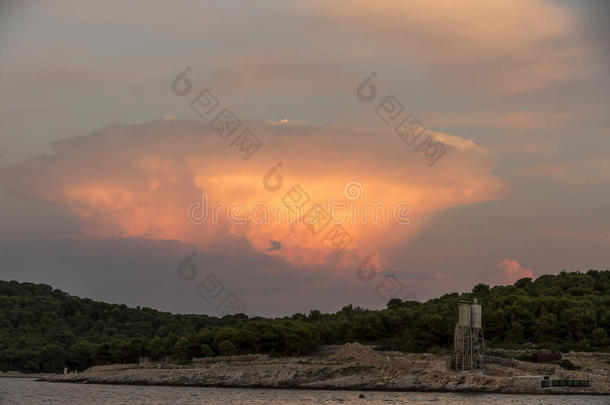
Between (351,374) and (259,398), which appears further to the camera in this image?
(351,374)

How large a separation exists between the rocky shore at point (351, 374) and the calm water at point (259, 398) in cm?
401

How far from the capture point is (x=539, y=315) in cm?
11569

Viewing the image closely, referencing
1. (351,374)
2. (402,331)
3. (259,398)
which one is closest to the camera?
(259,398)

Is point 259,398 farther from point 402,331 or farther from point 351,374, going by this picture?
point 402,331

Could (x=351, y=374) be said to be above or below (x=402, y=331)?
below

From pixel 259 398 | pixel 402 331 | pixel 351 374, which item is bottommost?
pixel 259 398

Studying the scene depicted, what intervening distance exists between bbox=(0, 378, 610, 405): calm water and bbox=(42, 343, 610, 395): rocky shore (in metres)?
4.01

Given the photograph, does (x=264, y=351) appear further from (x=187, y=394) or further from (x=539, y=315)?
(x=539, y=315)

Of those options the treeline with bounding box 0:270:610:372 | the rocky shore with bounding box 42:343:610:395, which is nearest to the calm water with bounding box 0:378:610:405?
the rocky shore with bounding box 42:343:610:395

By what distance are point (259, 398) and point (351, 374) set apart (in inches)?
779

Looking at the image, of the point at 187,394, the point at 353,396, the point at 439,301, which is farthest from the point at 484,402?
the point at 439,301

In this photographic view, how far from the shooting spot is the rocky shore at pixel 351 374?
87875 mm

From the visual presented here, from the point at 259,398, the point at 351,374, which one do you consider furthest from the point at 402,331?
the point at 259,398

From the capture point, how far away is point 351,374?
325 ft
